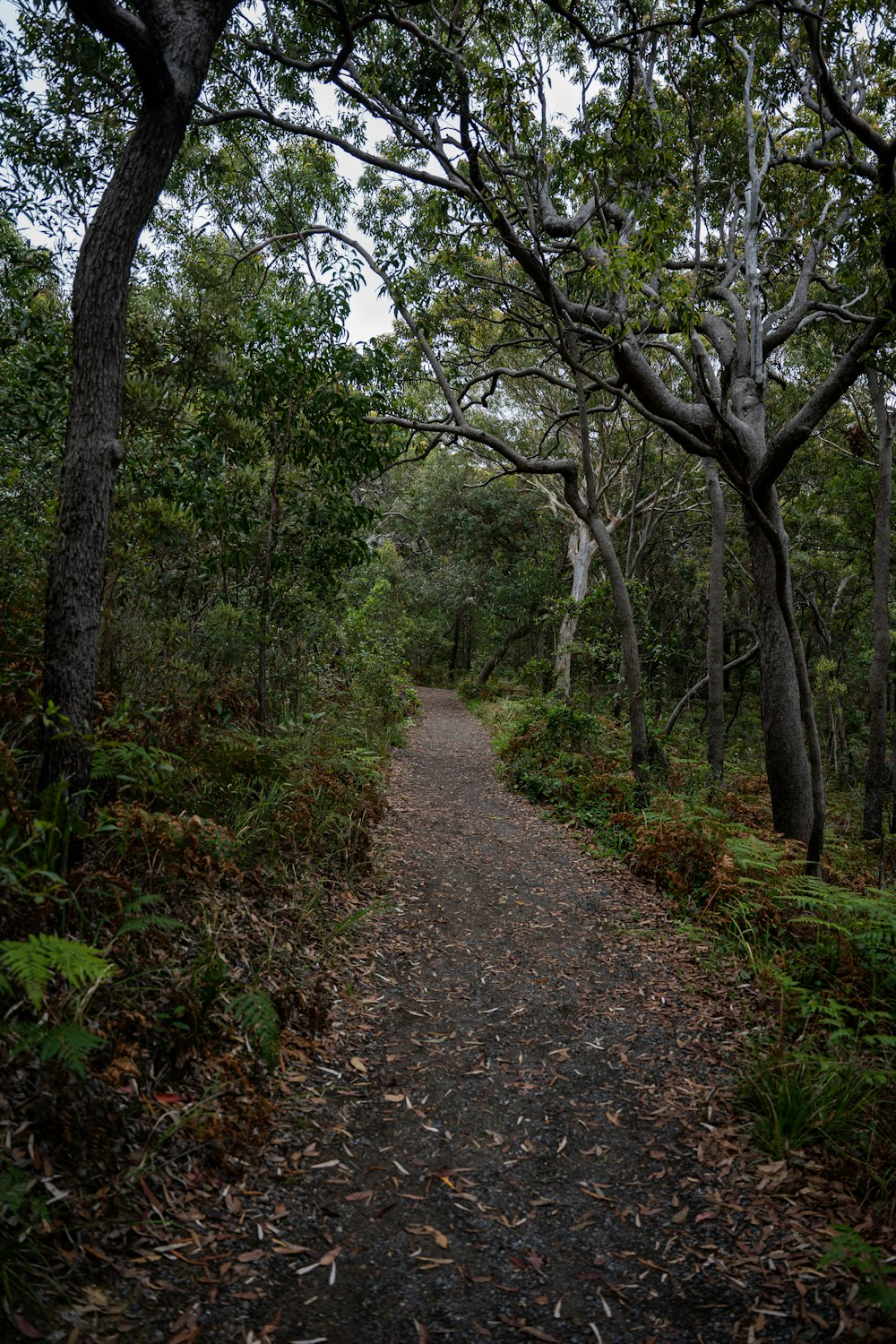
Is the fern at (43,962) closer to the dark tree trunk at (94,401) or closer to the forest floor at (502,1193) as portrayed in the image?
the forest floor at (502,1193)

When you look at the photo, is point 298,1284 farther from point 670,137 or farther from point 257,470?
point 670,137

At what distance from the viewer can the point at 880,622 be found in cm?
1157

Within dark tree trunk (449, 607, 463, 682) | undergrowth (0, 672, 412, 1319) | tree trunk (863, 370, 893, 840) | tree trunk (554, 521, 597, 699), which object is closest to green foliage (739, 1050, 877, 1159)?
undergrowth (0, 672, 412, 1319)

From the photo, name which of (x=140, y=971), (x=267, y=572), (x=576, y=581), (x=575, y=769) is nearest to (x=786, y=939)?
(x=140, y=971)

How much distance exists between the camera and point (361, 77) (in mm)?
7254

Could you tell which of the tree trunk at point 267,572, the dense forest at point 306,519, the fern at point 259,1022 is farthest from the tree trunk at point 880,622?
the fern at point 259,1022

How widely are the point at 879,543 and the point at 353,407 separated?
9240 millimetres

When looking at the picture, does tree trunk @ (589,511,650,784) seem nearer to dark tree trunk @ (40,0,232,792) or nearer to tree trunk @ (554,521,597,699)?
dark tree trunk @ (40,0,232,792)

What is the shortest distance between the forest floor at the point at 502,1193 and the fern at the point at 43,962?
2.66 ft

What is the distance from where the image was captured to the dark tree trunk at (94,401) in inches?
135

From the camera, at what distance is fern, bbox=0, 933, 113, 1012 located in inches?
87.0

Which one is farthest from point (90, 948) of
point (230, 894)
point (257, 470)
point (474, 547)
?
point (474, 547)

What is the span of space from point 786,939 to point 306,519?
5.24 metres

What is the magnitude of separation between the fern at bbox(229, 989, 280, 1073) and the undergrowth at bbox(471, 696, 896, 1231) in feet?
7.16
